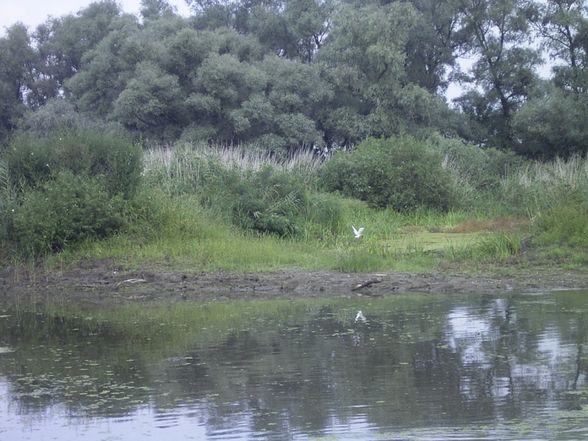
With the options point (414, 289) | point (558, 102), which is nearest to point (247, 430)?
point (414, 289)

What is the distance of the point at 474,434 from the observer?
8.23 metres

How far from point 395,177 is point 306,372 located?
18756 millimetres

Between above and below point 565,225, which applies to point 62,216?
above

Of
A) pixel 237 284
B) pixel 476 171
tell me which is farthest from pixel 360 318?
pixel 476 171

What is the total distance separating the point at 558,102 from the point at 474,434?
2958 centimetres

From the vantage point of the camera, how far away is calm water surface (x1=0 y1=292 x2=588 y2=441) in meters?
8.83

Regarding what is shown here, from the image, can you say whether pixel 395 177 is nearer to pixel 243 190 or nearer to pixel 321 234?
pixel 321 234

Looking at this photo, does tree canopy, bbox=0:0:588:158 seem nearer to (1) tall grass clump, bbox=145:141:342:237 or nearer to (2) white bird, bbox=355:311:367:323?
(1) tall grass clump, bbox=145:141:342:237

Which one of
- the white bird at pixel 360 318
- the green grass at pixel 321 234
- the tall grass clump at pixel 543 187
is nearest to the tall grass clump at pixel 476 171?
the tall grass clump at pixel 543 187

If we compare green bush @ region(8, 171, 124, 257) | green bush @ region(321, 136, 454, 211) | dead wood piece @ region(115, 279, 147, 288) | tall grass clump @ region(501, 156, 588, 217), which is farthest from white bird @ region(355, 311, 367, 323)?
green bush @ region(321, 136, 454, 211)

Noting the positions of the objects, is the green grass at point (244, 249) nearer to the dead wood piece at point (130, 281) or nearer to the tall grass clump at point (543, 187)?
the dead wood piece at point (130, 281)

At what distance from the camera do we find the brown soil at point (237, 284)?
18.1m

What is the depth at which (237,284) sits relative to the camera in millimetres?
19156

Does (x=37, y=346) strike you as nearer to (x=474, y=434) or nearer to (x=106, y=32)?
(x=474, y=434)
